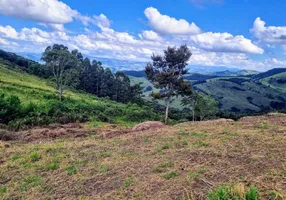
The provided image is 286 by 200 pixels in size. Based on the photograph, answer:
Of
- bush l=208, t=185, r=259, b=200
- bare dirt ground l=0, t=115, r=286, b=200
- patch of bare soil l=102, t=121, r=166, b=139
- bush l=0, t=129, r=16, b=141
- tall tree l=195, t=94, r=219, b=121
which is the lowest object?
tall tree l=195, t=94, r=219, b=121

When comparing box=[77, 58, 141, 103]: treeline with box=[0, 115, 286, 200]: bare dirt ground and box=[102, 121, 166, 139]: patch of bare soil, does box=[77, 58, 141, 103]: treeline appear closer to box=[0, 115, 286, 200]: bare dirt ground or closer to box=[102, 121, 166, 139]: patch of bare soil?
box=[102, 121, 166, 139]: patch of bare soil

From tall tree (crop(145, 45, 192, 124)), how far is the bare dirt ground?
77.5 feet

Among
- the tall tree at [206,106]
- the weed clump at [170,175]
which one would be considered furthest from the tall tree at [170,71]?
the weed clump at [170,175]

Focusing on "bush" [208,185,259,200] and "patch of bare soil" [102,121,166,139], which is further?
"patch of bare soil" [102,121,166,139]

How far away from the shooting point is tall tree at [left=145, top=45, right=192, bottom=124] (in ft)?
126

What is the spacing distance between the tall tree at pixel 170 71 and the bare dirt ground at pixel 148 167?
23.6 meters

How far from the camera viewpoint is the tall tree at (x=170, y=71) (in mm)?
38531

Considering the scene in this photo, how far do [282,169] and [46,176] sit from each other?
8134 mm

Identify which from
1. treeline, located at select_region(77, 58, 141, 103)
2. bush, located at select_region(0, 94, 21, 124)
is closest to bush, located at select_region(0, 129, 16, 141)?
bush, located at select_region(0, 94, 21, 124)

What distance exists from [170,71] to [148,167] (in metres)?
29.9

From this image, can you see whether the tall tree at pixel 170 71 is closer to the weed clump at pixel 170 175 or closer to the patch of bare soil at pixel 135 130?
the patch of bare soil at pixel 135 130

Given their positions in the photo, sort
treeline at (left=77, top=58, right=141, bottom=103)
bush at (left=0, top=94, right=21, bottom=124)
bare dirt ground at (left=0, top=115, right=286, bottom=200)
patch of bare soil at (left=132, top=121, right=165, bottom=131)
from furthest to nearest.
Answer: treeline at (left=77, top=58, right=141, bottom=103) → bush at (left=0, top=94, right=21, bottom=124) → patch of bare soil at (left=132, top=121, right=165, bottom=131) → bare dirt ground at (left=0, top=115, right=286, bottom=200)

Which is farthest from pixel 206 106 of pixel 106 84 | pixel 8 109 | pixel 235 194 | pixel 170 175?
pixel 235 194

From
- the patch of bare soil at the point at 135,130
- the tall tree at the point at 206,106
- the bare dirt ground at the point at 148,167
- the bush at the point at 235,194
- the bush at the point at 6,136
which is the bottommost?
the tall tree at the point at 206,106
